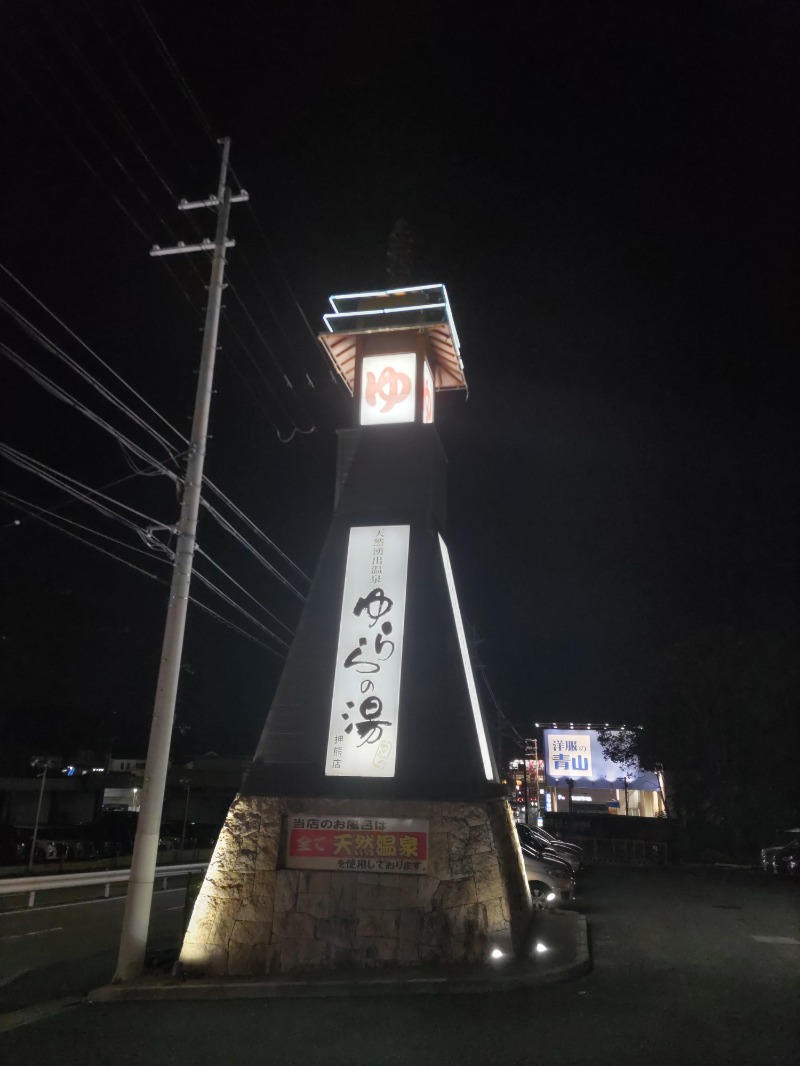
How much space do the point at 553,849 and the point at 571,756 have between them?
99.6 ft

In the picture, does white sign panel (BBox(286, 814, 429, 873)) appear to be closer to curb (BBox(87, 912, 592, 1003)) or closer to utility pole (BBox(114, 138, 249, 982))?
curb (BBox(87, 912, 592, 1003))

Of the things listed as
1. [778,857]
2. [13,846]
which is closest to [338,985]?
[13,846]

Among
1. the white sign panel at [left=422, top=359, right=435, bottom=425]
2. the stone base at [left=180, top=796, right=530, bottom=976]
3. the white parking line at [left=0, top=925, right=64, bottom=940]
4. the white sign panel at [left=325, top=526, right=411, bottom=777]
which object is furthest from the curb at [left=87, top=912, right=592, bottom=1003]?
the white sign panel at [left=422, top=359, right=435, bottom=425]

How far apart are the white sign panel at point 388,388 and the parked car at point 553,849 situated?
31.7 ft

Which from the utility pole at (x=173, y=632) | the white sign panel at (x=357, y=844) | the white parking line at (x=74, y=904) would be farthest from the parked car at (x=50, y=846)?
the white sign panel at (x=357, y=844)

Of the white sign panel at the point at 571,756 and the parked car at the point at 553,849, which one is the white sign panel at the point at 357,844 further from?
the white sign panel at the point at 571,756

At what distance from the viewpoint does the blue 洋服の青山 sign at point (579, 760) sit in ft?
160

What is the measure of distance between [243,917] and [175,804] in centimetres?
3600

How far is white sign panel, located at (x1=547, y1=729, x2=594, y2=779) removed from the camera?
48.9 m

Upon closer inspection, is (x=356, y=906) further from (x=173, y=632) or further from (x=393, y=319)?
(x=393, y=319)

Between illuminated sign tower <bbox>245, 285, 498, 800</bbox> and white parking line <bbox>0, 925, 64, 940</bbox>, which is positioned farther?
white parking line <bbox>0, 925, 64, 940</bbox>

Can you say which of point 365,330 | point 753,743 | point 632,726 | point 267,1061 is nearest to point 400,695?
point 267,1061

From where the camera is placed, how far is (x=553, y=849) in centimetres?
2042

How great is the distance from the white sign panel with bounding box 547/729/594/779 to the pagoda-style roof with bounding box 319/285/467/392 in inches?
1571
